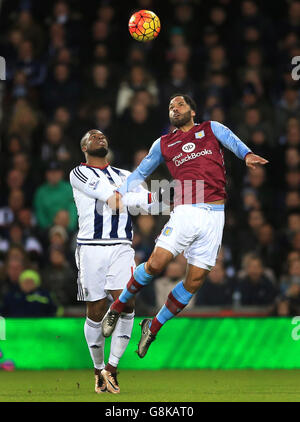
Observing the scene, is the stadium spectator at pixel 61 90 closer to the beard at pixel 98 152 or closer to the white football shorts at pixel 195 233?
the beard at pixel 98 152

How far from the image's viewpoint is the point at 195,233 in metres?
8.35

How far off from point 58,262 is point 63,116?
2609mm

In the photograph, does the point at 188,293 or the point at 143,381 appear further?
the point at 143,381

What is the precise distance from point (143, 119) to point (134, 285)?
5373mm

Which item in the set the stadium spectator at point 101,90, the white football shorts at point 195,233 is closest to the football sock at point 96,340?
the white football shorts at point 195,233

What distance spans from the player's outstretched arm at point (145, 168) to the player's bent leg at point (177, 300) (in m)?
0.97

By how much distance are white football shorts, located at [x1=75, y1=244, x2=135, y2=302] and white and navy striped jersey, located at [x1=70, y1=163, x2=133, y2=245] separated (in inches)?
3.0

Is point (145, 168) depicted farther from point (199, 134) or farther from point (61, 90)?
point (61, 90)

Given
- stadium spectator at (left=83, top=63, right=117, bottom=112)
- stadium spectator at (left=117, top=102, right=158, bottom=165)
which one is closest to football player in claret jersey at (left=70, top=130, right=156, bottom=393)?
stadium spectator at (left=117, top=102, right=158, bottom=165)

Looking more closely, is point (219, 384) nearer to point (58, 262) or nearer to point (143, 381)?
point (143, 381)

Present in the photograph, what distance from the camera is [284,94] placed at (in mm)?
14211

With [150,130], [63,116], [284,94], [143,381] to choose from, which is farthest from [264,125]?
[143,381]

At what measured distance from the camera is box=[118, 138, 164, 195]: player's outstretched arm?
871cm

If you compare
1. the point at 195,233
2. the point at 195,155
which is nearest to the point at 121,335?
the point at 195,233
